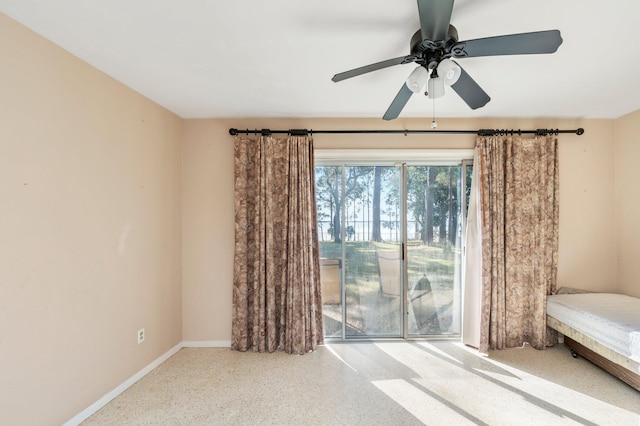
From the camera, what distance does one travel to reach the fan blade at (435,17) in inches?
43.1

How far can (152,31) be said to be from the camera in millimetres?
1609

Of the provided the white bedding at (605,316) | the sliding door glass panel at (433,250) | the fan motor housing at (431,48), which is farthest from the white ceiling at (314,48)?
the white bedding at (605,316)

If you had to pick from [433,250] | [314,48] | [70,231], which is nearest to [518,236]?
[433,250]

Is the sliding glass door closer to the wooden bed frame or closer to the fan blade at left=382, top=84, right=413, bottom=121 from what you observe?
the wooden bed frame

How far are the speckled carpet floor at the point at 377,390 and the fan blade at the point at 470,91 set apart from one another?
7.23 feet

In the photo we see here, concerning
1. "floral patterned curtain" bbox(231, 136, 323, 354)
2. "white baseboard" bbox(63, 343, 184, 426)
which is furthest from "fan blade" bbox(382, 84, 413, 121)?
"white baseboard" bbox(63, 343, 184, 426)

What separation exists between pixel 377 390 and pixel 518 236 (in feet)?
7.07

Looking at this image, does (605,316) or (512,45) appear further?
(605,316)

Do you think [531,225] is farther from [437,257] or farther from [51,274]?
[51,274]

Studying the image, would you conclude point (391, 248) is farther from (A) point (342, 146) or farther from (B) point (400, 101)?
(B) point (400, 101)

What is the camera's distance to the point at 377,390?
2.24 metres

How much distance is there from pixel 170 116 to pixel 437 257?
337cm

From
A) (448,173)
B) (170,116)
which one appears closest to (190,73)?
(170,116)

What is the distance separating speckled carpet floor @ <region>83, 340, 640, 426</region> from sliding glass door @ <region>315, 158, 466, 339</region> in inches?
14.0
